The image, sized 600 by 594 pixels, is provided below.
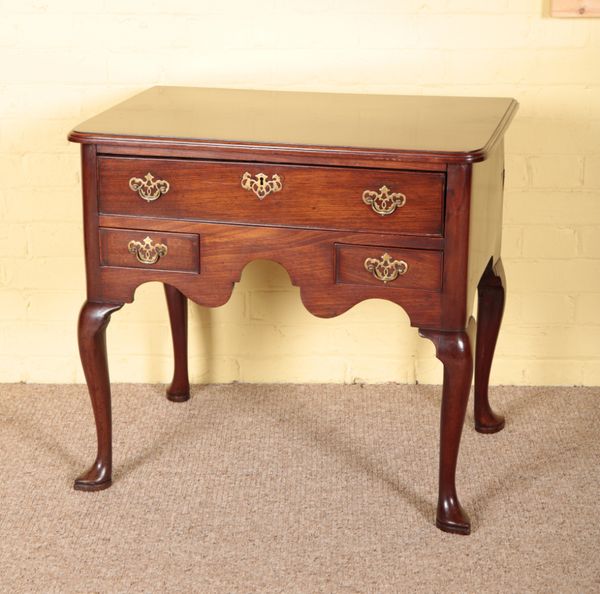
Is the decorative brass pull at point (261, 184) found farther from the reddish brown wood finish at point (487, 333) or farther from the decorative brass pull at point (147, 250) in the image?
the reddish brown wood finish at point (487, 333)

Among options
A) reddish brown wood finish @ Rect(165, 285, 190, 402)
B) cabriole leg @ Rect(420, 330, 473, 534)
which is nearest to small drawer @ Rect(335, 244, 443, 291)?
cabriole leg @ Rect(420, 330, 473, 534)

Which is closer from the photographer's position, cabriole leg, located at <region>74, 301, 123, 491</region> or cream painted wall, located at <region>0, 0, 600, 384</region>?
cabriole leg, located at <region>74, 301, 123, 491</region>

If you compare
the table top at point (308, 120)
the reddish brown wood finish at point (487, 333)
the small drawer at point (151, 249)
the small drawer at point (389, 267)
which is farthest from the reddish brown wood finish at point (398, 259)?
the reddish brown wood finish at point (487, 333)

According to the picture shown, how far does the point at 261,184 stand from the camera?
95.6 inches

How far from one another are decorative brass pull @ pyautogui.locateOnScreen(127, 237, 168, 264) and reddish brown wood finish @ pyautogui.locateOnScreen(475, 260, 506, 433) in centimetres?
84

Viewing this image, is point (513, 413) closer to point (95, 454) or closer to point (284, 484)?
point (284, 484)

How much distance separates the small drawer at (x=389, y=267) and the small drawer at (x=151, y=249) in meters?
0.33

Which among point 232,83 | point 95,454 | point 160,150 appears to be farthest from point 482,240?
point 95,454

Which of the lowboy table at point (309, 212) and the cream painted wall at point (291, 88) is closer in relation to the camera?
the lowboy table at point (309, 212)

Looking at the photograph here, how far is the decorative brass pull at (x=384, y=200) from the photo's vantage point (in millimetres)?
2367

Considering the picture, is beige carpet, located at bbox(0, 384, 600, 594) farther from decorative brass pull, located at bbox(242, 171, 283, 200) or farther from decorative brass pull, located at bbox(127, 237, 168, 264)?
decorative brass pull, located at bbox(242, 171, 283, 200)

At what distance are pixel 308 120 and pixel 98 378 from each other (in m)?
0.76

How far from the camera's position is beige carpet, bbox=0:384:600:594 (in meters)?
2.40

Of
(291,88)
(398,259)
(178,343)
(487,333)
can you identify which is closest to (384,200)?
(398,259)
